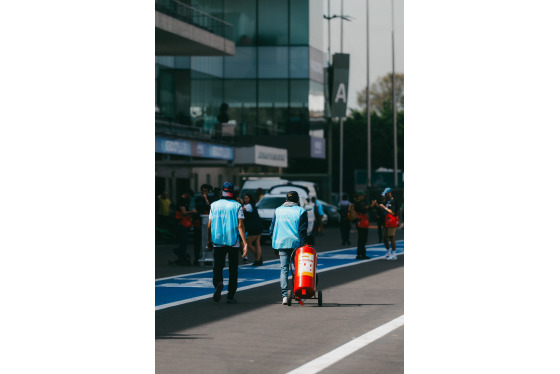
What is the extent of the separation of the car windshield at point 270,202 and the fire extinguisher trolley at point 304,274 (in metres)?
18.6

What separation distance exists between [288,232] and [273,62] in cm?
4979

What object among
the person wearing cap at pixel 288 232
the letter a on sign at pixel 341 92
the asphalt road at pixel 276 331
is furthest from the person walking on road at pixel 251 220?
the letter a on sign at pixel 341 92

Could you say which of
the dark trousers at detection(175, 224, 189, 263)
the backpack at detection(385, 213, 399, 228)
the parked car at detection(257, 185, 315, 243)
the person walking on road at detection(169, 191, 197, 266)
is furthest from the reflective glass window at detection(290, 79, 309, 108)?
the dark trousers at detection(175, 224, 189, 263)

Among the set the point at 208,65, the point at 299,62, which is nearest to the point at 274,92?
the point at 299,62

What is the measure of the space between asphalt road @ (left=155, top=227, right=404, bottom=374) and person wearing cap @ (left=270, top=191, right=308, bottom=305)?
0.57 m

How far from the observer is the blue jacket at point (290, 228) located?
49.2 feet

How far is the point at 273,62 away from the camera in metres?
64.2

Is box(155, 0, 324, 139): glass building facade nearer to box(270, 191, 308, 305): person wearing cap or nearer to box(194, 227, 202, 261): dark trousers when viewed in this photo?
box(194, 227, 202, 261): dark trousers

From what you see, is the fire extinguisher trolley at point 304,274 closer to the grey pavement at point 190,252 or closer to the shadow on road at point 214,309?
the shadow on road at point 214,309

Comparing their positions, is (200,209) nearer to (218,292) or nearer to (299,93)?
(218,292)

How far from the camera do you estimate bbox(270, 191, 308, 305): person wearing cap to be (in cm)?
1501
